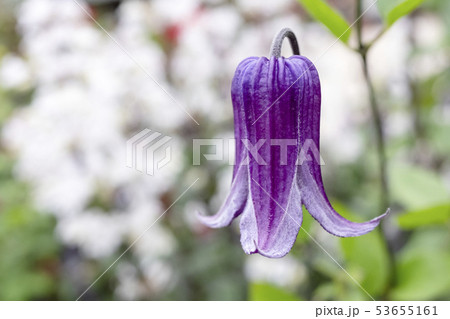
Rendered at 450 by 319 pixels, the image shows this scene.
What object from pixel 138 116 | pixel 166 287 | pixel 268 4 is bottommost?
pixel 166 287

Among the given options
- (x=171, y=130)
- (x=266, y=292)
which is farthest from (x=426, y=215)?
(x=171, y=130)

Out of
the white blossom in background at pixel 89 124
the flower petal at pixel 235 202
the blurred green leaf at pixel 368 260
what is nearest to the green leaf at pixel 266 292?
the blurred green leaf at pixel 368 260

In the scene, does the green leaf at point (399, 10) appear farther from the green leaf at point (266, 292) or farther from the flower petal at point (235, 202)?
the green leaf at point (266, 292)

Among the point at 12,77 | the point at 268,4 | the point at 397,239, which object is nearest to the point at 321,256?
the point at 397,239

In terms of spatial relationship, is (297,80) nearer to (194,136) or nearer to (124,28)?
(194,136)

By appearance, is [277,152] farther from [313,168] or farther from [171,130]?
[171,130]

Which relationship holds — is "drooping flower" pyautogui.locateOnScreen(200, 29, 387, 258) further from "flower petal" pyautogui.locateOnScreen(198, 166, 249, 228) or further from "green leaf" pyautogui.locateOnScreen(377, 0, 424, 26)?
"green leaf" pyautogui.locateOnScreen(377, 0, 424, 26)

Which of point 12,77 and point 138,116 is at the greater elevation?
point 12,77
